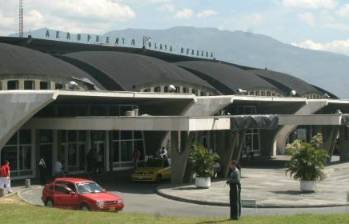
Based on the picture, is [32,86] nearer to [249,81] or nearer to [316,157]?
[316,157]

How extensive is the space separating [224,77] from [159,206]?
42.7m

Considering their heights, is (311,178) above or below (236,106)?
below

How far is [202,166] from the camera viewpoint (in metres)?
36.0

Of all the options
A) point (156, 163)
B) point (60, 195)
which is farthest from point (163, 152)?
point (60, 195)

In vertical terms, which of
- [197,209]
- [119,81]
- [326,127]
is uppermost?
[119,81]

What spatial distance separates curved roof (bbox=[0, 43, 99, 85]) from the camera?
44.3 meters

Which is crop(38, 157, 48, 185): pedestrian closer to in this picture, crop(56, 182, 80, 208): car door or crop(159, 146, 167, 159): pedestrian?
crop(159, 146, 167, 159): pedestrian

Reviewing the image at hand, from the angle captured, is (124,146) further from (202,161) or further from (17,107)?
(202,161)

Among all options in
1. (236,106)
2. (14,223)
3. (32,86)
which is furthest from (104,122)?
(236,106)

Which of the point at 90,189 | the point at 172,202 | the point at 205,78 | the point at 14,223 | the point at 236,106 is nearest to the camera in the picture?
the point at 14,223

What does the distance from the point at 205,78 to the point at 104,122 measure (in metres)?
32.1

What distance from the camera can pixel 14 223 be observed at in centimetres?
1880

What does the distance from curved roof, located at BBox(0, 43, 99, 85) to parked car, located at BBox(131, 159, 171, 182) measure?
10.4m

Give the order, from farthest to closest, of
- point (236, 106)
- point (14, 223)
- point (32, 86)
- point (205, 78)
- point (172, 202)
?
1. point (205, 78)
2. point (236, 106)
3. point (32, 86)
4. point (172, 202)
5. point (14, 223)
